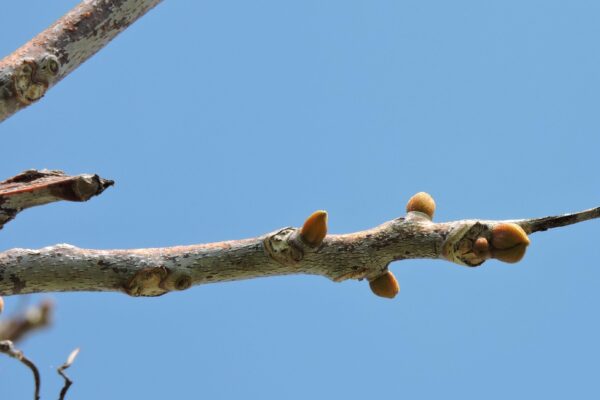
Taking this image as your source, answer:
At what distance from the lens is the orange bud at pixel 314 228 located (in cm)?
313

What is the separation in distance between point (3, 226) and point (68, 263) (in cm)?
29

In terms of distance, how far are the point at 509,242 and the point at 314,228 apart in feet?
2.58

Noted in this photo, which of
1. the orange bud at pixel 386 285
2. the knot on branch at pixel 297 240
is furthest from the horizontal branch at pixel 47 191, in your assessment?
the orange bud at pixel 386 285

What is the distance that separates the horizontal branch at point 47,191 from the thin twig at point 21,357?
20.5 inches

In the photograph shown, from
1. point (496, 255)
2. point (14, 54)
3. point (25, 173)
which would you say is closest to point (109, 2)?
point (14, 54)

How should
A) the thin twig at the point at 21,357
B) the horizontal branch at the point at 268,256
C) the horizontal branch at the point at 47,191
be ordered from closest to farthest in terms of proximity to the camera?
the thin twig at the point at 21,357
the horizontal branch at the point at 47,191
the horizontal branch at the point at 268,256

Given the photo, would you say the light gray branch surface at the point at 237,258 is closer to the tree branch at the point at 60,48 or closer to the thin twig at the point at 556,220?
the thin twig at the point at 556,220

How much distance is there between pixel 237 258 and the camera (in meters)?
3.12

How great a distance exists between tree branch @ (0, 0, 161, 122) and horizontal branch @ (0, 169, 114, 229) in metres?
0.40

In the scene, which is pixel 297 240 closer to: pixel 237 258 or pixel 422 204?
pixel 237 258

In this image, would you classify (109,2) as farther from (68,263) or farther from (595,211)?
(595,211)

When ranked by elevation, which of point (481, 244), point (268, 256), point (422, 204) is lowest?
point (268, 256)

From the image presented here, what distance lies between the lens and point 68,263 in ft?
10.0

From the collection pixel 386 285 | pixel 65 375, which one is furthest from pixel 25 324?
pixel 386 285
